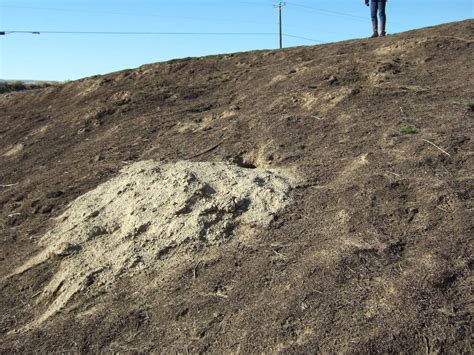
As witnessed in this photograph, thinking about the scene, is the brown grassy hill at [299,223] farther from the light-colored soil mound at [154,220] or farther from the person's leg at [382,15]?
the person's leg at [382,15]

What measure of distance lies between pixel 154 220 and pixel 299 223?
1300 millimetres

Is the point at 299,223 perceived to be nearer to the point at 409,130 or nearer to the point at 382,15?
the point at 409,130

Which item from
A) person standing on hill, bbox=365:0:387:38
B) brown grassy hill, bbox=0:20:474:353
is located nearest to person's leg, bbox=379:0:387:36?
person standing on hill, bbox=365:0:387:38

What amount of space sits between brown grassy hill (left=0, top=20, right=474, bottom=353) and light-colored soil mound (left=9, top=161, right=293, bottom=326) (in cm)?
5

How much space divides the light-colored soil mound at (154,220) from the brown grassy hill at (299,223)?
0.05m

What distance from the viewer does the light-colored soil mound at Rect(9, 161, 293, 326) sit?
4.21 meters

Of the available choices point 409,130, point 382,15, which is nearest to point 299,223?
point 409,130

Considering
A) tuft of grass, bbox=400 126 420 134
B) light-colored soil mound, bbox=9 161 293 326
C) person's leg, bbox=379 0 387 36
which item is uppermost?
person's leg, bbox=379 0 387 36

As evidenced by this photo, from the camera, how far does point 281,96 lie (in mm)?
7094

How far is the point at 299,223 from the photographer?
425 cm

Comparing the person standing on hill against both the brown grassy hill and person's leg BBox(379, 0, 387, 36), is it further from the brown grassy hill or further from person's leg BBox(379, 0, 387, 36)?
the brown grassy hill

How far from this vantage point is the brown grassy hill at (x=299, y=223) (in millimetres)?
3305

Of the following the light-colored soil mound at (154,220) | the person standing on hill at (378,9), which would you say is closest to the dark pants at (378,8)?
the person standing on hill at (378,9)

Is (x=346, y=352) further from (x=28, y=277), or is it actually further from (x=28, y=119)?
(x=28, y=119)
